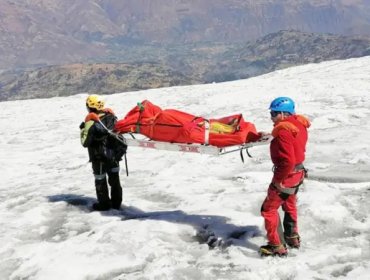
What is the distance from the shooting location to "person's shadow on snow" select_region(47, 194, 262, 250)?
7719 millimetres

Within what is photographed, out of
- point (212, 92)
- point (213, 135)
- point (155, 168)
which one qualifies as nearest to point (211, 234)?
point (213, 135)

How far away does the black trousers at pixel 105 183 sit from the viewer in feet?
31.7

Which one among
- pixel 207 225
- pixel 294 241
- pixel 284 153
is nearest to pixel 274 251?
pixel 294 241

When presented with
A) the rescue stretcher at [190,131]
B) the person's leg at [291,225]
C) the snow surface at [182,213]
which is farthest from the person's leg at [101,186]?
the person's leg at [291,225]

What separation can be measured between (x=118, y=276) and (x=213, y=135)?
2826 millimetres

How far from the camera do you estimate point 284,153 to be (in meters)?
6.62

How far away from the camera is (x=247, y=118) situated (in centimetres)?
1873

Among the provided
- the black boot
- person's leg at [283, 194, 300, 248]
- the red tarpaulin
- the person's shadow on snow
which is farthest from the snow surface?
the red tarpaulin

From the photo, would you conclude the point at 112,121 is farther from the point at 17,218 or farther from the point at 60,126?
the point at 60,126

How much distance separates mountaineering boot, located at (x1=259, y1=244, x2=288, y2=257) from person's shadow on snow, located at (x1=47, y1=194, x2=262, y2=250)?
42 cm

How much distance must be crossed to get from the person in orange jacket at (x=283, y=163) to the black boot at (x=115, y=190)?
12.6 feet

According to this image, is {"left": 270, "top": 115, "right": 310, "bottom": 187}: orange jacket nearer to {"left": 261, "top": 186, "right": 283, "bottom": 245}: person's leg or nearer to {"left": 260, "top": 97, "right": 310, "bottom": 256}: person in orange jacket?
{"left": 260, "top": 97, "right": 310, "bottom": 256}: person in orange jacket

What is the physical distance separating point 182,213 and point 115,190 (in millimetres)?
1635

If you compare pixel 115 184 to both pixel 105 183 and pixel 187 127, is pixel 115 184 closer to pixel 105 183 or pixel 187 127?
pixel 105 183
